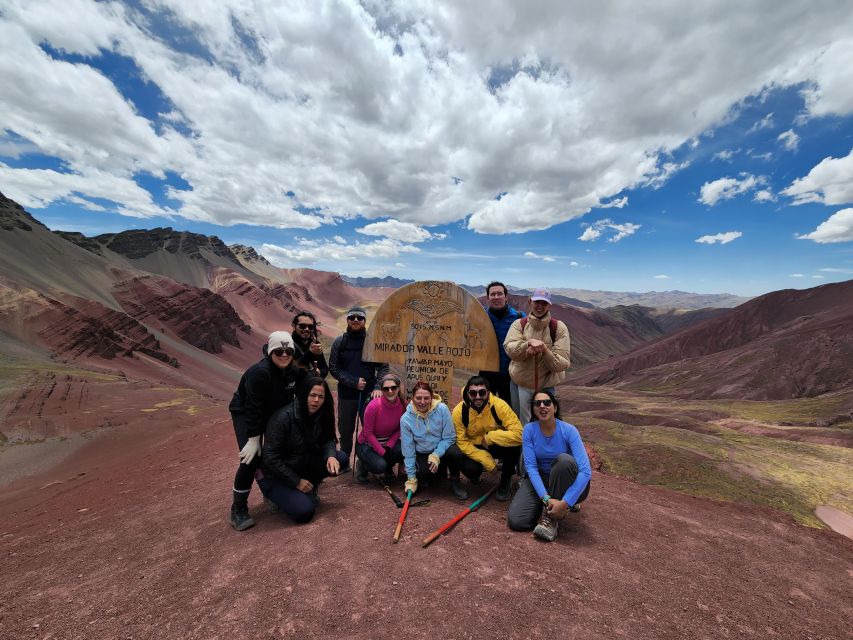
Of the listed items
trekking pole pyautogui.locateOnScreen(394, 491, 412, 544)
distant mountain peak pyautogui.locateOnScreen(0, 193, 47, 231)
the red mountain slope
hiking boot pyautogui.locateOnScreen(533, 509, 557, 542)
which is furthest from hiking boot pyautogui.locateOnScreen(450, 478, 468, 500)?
distant mountain peak pyautogui.locateOnScreen(0, 193, 47, 231)

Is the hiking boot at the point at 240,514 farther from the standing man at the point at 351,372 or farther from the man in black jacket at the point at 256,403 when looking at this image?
the standing man at the point at 351,372

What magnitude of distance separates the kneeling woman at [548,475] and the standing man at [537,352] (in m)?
0.86

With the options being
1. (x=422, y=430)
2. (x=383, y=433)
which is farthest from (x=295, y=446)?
(x=422, y=430)

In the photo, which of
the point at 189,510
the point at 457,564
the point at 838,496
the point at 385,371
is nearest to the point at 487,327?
the point at 385,371

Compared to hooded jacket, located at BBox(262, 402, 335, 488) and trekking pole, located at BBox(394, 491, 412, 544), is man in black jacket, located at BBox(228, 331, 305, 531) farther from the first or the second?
trekking pole, located at BBox(394, 491, 412, 544)

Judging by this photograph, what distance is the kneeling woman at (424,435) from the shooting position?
5.38m

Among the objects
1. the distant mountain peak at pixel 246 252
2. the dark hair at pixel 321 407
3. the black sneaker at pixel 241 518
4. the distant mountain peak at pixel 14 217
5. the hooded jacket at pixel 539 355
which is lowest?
the black sneaker at pixel 241 518

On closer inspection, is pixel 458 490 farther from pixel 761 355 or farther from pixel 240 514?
pixel 761 355

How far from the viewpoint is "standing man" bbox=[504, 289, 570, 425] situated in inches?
219

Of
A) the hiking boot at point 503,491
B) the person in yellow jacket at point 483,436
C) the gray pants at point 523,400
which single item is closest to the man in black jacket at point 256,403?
the person in yellow jacket at point 483,436

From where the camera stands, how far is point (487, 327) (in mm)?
6926

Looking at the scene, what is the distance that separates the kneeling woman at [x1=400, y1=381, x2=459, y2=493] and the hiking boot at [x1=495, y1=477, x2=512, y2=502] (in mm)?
652

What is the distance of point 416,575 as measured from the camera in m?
3.66

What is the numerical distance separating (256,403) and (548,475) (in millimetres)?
3750
